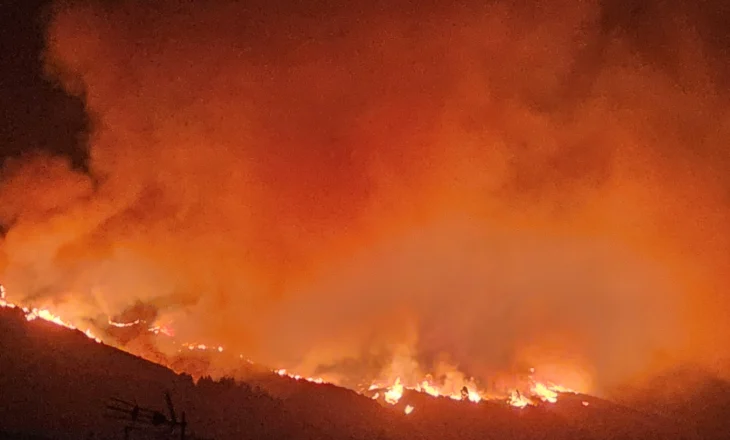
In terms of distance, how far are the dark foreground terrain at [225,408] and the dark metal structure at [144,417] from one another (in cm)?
21

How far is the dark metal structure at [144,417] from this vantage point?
16.9m

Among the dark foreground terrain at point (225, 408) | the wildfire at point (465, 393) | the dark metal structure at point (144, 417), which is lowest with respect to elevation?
the dark metal structure at point (144, 417)

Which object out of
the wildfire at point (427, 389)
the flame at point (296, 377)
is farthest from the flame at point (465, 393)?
the flame at point (296, 377)

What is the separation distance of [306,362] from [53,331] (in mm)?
7215

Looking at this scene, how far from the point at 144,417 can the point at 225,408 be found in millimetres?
1905

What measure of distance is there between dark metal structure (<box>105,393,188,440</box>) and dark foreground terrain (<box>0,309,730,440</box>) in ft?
0.68

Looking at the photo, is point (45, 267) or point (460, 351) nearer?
point (45, 267)

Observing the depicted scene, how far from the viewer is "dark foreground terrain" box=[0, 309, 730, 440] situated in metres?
16.7

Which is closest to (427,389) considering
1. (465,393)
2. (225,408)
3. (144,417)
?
(465,393)

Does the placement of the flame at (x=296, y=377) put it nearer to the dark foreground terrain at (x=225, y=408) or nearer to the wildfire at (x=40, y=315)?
the dark foreground terrain at (x=225, y=408)

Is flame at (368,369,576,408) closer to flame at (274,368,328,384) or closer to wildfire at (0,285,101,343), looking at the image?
flame at (274,368,328,384)

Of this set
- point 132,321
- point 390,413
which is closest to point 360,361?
point 390,413

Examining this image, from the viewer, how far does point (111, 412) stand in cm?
1728

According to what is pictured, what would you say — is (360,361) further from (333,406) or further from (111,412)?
(111,412)
